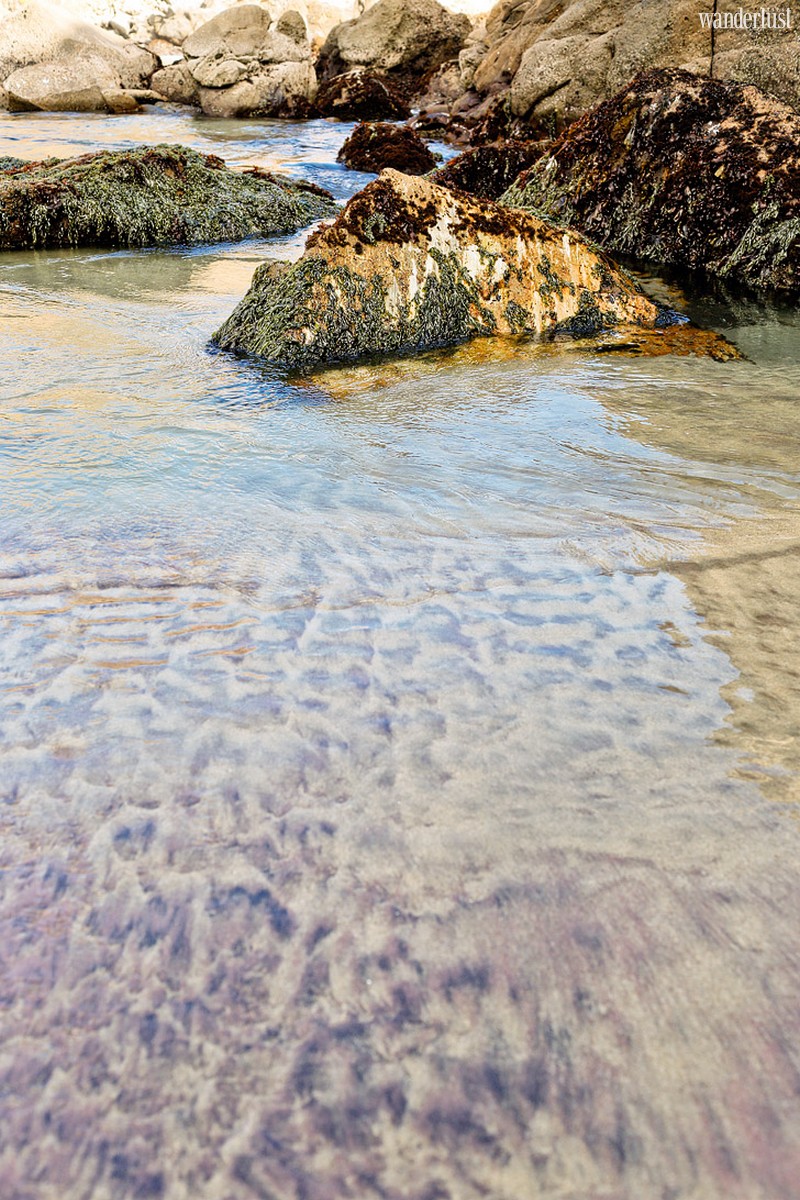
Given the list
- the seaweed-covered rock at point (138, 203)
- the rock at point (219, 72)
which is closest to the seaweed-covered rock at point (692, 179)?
the seaweed-covered rock at point (138, 203)

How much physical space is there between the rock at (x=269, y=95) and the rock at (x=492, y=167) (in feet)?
46.9

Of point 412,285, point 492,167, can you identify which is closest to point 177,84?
point 492,167

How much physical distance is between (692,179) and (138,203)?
518 centimetres

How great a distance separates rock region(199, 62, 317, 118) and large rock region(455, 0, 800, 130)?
23.6ft

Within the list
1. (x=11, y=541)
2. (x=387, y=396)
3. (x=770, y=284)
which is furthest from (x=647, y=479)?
(x=770, y=284)

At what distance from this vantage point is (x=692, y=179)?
6746 mm

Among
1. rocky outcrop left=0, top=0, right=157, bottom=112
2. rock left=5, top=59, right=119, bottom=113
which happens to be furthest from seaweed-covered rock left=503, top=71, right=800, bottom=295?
rock left=5, top=59, right=119, bottom=113

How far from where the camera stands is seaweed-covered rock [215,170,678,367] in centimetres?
477

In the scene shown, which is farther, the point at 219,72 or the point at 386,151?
the point at 219,72

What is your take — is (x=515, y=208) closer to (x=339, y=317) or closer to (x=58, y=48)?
(x=339, y=317)

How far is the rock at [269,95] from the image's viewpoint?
2184cm

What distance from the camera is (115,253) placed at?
7.76 meters

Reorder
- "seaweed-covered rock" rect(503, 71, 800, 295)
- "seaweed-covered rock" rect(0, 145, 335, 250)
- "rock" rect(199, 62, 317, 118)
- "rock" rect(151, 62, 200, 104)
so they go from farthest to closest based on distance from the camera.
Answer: "rock" rect(151, 62, 200, 104) → "rock" rect(199, 62, 317, 118) → "seaweed-covered rock" rect(0, 145, 335, 250) → "seaweed-covered rock" rect(503, 71, 800, 295)

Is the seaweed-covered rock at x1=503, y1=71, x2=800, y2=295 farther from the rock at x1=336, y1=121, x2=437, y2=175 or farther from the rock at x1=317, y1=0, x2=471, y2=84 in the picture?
the rock at x1=317, y1=0, x2=471, y2=84
